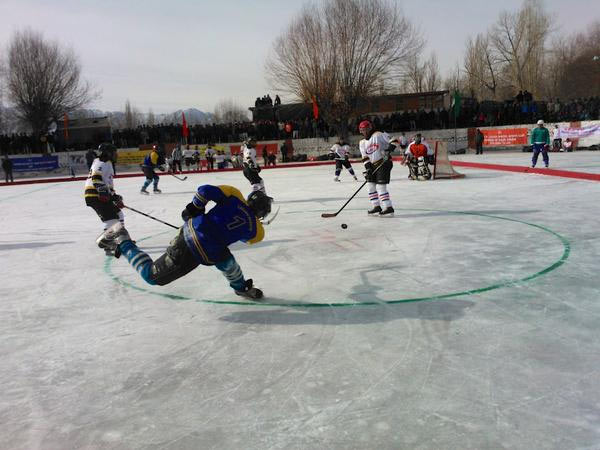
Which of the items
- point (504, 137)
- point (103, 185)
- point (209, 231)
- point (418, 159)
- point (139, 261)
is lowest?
point (139, 261)

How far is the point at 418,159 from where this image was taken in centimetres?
1279

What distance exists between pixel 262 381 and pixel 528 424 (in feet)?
4.08

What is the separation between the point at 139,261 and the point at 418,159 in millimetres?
10302

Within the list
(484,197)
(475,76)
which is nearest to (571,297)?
(484,197)

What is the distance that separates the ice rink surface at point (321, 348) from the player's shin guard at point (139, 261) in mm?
314

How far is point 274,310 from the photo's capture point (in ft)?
12.0

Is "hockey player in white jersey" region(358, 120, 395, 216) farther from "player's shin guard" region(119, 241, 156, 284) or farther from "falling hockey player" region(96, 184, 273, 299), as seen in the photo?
"player's shin guard" region(119, 241, 156, 284)

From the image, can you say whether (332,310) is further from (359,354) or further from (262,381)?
(262,381)

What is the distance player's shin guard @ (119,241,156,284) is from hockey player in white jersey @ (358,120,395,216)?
459 cm

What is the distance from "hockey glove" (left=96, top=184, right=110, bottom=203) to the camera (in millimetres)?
5863

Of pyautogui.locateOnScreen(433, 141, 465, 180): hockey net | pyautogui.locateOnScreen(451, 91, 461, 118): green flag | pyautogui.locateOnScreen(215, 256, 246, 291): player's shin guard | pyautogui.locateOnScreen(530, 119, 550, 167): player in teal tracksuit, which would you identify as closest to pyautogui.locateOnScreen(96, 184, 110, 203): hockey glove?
pyautogui.locateOnScreen(215, 256, 246, 291): player's shin guard

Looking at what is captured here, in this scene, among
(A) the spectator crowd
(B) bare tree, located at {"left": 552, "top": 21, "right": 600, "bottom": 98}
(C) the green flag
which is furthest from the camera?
(B) bare tree, located at {"left": 552, "top": 21, "right": 600, "bottom": 98}

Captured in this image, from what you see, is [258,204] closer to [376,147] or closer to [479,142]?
[376,147]

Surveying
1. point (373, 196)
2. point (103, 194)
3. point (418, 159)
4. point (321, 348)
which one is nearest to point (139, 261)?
point (321, 348)
